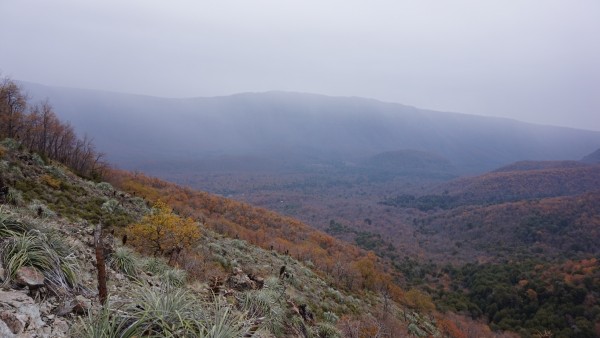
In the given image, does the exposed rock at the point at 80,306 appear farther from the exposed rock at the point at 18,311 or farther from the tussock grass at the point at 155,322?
the tussock grass at the point at 155,322

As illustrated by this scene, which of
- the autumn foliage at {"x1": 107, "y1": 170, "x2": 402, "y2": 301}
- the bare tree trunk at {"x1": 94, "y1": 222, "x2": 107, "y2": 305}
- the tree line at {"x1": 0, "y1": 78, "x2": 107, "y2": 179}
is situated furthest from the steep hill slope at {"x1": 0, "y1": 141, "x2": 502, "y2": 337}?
the tree line at {"x1": 0, "y1": 78, "x2": 107, "y2": 179}

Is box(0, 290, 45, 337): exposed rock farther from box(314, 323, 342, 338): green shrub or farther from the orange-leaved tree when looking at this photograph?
the orange-leaved tree

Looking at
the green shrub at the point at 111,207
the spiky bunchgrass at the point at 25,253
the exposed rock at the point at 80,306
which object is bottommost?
the green shrub at the point at 111,207

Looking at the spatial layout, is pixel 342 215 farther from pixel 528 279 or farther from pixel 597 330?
pixel 597 330

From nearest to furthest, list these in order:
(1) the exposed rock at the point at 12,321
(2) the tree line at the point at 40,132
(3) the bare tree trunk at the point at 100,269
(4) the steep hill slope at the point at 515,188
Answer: (1) the exposed rock at the point at 12,321
(3) the bare tree trunk at the point at 100,269
(2) the tree line at the point at 40,132
(4) the steep hill slope at the point at 515,188

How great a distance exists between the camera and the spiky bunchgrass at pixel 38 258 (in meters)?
4.85

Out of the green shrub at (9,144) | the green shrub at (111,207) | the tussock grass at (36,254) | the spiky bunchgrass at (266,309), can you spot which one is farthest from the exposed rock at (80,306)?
the green shrub at (9,144)

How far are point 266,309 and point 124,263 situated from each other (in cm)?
310

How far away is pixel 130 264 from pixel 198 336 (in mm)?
4311

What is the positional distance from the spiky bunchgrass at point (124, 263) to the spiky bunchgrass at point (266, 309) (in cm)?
231

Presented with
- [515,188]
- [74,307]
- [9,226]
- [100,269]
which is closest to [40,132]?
[9,226]

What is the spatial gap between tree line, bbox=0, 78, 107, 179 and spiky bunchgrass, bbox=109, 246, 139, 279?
2317 cm

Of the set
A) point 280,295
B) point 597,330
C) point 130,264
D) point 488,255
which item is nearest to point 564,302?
point 597,330

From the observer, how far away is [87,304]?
15.6ft
